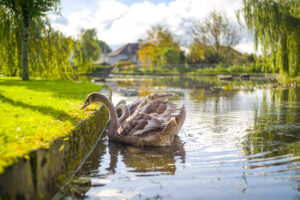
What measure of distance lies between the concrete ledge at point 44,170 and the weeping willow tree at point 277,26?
57.6 ft

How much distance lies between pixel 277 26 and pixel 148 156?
56.5ft

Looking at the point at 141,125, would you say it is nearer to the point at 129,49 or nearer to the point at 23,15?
the point at 23,15

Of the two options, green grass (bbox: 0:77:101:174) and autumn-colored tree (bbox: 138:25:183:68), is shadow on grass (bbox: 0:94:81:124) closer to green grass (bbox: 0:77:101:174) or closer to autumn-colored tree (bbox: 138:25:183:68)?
green grass (bbox: 0:77:101:174)

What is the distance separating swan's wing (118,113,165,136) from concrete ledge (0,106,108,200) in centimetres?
138

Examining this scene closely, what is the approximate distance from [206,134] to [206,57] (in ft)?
197

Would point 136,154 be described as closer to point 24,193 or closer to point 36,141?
point 36,141

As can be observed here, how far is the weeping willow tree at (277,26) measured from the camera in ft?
67.7

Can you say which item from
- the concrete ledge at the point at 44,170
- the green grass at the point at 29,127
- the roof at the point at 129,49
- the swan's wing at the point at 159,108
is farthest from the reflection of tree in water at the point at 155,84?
the roof at the point at 129,49

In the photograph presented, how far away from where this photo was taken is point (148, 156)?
6.55m

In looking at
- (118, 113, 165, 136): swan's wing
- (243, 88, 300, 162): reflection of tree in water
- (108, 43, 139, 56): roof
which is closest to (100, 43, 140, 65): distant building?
(108, 43, 139, 56): roof

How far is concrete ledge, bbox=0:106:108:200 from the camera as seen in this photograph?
3240 mm

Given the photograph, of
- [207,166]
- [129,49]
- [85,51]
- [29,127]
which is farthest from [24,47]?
[129,49]

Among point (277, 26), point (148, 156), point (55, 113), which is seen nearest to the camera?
point (148, 156)

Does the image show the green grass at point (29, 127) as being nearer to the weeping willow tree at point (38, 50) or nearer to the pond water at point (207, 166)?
the pond water at point (207, 166)
